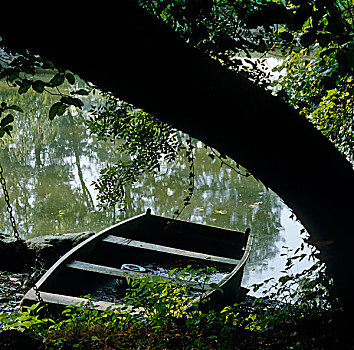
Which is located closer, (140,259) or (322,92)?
(322,92)

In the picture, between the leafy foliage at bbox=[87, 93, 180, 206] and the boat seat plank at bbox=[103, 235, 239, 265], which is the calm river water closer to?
the boat seat plank at bbox=[103, 235, 239, 265]

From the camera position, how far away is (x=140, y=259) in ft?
18.3

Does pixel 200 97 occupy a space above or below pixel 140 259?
above

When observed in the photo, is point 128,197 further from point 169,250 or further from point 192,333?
point 192,333

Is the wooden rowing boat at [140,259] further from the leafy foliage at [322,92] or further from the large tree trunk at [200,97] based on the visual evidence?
the large tree trunk at [200,97]

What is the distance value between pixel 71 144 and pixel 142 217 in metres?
6.10

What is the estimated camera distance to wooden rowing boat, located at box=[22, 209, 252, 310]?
4.25 m

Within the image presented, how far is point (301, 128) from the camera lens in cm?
135

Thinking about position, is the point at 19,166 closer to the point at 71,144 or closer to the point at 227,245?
the point at 71,144

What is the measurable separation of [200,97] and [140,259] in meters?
4.60

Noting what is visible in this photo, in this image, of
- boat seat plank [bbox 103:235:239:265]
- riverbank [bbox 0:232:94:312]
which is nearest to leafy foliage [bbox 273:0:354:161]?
boat seat plank [bbox 103:235:239:265]

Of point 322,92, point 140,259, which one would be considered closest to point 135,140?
point 322,92

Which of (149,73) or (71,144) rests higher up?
(71,144)

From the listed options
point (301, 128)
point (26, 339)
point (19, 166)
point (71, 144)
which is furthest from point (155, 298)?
point (71, 144)
